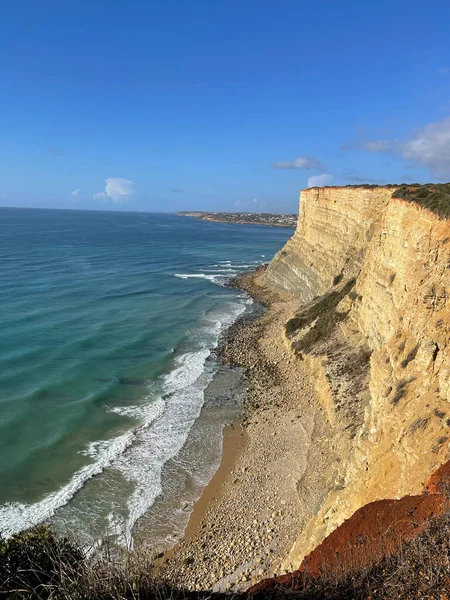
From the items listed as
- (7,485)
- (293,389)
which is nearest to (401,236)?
(293,389)

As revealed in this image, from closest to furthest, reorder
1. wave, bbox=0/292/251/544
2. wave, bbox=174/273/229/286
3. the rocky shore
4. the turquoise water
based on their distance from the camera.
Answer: the rocky shore
wave, bbox=0/292/251/544
the turquoise water
wave, bbox=174/273/229/286

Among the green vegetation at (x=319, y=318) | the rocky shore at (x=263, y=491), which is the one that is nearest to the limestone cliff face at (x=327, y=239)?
the green vegetation at (x=319, y=318)

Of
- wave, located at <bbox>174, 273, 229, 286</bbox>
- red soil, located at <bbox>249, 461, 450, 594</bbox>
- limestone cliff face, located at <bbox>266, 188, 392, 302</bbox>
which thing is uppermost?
limestone cliff face, located at <bbox>266, 188, 392, 302</bbox>

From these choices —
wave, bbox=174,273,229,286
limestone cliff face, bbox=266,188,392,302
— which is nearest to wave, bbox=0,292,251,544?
limestone cliff face, bbox=266,188,392,302

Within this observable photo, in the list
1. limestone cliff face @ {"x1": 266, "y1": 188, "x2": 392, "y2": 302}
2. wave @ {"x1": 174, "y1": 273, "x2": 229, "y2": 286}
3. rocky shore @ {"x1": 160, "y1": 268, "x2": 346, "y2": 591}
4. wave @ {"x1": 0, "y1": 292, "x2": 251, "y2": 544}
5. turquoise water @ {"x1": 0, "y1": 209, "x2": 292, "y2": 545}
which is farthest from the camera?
wave @ {"x1": 174, "y1": 273, "x2": 229, "y2": 286}

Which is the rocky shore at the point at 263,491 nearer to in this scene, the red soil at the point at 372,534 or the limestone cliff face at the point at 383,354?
the limestone cliff face at the point at 383,354

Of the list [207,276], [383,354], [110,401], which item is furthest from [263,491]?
[207,276]

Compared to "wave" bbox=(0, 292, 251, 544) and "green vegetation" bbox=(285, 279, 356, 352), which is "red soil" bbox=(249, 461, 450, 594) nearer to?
"wave" bbox=(0, 292, 251, 544)

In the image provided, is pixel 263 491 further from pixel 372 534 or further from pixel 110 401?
pixel 110 401
